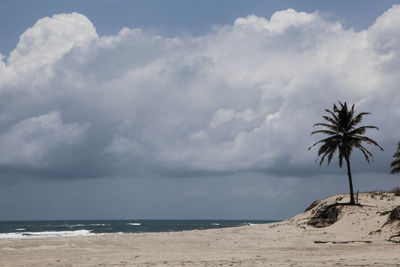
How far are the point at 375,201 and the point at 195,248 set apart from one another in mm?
21401

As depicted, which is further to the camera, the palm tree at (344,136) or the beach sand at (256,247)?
the palm tree at (344,136)

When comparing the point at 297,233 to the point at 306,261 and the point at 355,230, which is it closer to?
the point at 355,230

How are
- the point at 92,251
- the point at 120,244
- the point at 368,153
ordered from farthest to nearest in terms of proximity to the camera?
the point at 368,153 → the point at 120,244 → the point at 92,251

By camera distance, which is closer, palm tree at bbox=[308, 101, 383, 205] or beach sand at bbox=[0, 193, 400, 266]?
beach sand at bbox=[0, 193, 400, 266]

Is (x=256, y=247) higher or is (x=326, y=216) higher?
(x=326, y=216)

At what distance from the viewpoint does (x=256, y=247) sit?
23922 mm

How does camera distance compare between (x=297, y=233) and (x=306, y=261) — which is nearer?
(x=306, y=261)

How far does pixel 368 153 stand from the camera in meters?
37.4

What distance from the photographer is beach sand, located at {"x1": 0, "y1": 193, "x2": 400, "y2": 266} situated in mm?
17156

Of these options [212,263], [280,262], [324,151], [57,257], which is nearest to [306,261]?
[280,262]

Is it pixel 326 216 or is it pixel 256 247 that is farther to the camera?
pixel 326 216

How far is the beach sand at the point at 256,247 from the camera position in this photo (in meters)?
17.2

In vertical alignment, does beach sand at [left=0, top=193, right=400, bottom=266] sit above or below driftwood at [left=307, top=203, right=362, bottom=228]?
below

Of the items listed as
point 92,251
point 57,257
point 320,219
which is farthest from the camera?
point 320,219
